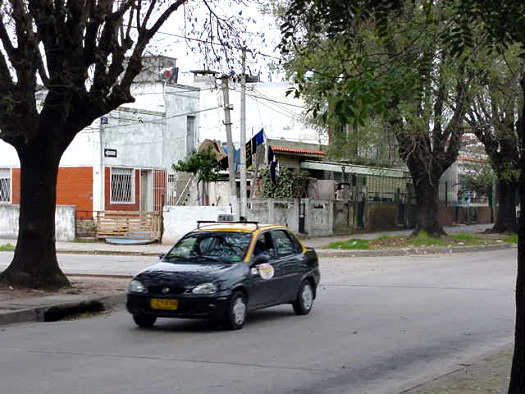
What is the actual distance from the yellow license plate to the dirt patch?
14.1ft

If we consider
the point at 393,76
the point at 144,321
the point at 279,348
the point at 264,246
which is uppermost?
the point at 393,76

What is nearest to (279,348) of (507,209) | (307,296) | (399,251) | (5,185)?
(307,296)

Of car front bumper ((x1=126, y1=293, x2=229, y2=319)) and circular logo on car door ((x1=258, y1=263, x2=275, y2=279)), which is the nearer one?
car front bumper ((x1=126, y1=293, x2=229, y2=319))

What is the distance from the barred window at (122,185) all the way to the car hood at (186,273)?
24594mm

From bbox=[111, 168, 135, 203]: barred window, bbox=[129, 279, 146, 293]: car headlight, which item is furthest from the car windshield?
bbox=[111, 168, 135, 203]: barred window

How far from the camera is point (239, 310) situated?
11945mm

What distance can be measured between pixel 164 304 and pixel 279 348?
6.33 ft

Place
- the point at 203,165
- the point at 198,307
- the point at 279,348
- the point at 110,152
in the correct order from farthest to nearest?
the point at 110,152, the point at 203,165, the point at 198,307, the point at 279,348

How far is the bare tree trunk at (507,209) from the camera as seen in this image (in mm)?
38156

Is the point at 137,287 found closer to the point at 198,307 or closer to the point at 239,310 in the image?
the point at 198,307

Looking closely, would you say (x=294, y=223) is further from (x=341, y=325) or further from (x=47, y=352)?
(x=47, y=352)

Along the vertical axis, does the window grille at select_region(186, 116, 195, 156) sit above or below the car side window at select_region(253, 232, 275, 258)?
above

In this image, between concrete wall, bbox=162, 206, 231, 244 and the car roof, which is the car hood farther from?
concrete wall, bbox=162, 206, 231, 244

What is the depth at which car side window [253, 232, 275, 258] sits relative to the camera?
1275cm
